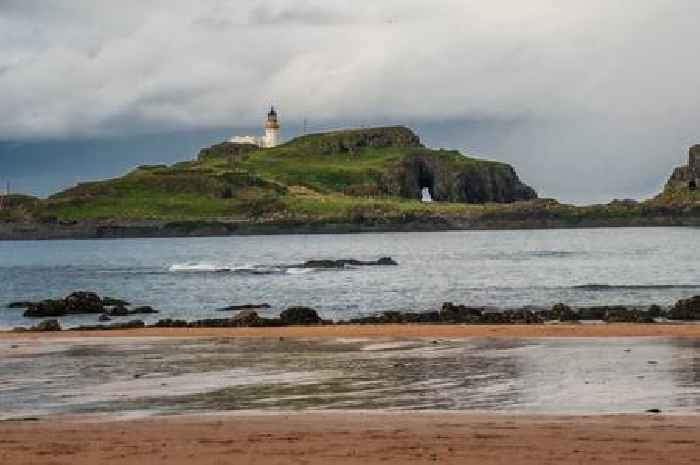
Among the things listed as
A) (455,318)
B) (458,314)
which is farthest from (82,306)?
(455,318)

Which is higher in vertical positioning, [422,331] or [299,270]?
[299,270]

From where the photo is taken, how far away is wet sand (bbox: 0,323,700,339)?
3334 cm

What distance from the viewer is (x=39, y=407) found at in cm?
2050

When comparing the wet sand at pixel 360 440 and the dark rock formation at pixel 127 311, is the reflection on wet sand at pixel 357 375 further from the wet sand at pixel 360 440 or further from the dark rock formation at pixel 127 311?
the dark rock formation at pixel 127 311

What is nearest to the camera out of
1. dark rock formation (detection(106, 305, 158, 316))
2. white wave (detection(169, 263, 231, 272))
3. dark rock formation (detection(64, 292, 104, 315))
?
dark rock formation (detection(106, 305, 158, 316))

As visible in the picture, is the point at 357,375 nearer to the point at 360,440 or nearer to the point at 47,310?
the point at 360,440

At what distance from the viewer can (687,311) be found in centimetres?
4116

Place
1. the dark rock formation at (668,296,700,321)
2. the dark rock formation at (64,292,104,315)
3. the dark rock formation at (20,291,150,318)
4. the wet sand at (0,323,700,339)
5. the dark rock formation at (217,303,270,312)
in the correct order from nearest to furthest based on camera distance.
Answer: the wet sand at (0,323,700,339) < the dark rock formation at (668,296,700,321) < the dark rock formation at (20,291,150,318) < the dark rock formation at (64,292,104,315) < the dark rock formation at (217,303,270,312)

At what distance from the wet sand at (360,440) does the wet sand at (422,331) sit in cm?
1585

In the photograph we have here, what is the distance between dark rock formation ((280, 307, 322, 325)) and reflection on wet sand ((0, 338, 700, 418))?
24.2 ft

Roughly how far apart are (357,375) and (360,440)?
8.34 meters

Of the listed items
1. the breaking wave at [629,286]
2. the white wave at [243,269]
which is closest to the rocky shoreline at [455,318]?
the breaking wave at [629,286]

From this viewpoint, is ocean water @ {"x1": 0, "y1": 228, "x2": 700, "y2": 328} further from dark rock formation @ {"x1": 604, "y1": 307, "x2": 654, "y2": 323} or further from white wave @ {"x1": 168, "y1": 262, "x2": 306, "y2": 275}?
dark rock formation @ {"x1": 604, "y1": 307, "x2": 654, "y2": 323}

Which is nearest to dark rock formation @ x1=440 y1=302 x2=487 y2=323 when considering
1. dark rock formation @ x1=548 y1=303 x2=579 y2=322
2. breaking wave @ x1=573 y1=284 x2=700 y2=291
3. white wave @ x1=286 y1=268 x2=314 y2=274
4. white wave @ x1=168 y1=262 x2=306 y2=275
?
dark rock formation @ x1=548 y1=303 x2=579 y2=322
